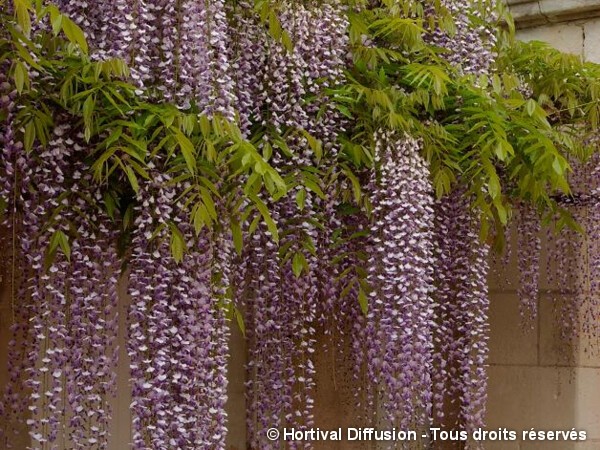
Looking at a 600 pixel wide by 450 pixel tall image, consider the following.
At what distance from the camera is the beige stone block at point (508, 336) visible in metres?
5.64

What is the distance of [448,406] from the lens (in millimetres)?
5738

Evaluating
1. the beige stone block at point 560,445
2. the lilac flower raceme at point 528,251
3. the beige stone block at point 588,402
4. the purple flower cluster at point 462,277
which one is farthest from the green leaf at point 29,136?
the beige stone block at point 560,445

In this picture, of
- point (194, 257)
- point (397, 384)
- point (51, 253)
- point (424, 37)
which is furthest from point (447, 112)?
point (51, 253)

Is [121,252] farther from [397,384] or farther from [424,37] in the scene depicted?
[424,37]

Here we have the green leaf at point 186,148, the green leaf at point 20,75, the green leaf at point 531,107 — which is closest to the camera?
the green leaf at point 20,75

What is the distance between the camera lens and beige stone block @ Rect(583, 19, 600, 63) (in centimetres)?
556

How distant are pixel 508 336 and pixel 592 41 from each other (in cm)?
154

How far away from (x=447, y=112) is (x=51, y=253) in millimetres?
1899

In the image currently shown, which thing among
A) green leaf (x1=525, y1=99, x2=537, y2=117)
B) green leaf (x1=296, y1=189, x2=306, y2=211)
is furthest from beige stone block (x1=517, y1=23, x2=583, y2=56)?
green leaf (x1=296, y1=189, x2=306, y2=211)

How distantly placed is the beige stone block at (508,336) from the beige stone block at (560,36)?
50.5 inches

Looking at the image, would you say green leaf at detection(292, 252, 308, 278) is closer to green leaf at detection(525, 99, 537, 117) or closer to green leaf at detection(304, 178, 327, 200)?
green leaf at detection(304, 178, 327, 200)

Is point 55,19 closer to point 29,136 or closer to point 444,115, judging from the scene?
point 29,136

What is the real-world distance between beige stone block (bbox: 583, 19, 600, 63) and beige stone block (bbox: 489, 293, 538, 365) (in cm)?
126

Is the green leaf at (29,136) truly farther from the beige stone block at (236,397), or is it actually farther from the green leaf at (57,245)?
the beige stone block at (236,397)
